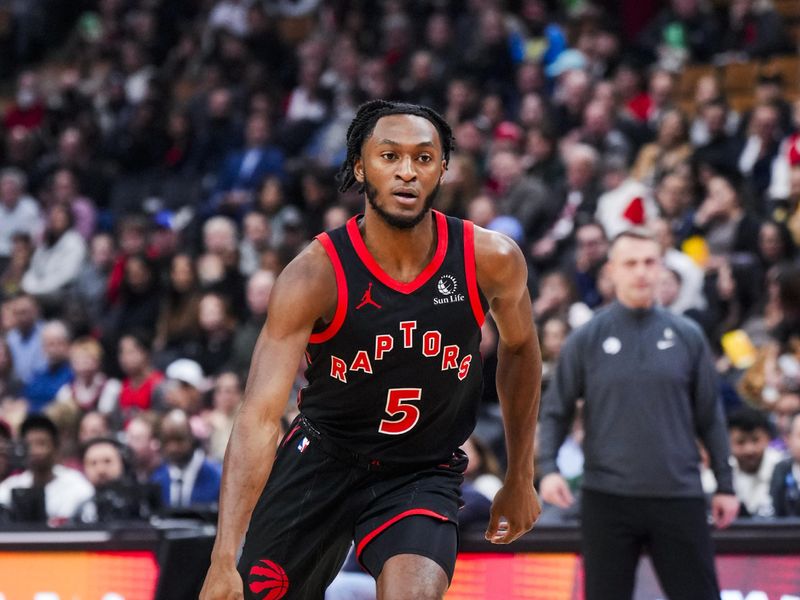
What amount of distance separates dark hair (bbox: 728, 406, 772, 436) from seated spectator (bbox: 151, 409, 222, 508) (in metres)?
3.01

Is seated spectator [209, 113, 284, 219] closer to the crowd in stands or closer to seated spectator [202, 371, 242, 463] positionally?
the crowd in stands

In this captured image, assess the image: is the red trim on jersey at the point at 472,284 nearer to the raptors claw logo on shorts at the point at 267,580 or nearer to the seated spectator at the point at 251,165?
the raptors claw logo on shorts at the point at 267,580

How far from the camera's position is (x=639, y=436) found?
6.08 metres

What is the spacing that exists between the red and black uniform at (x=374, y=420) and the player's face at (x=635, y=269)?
6.19 ft

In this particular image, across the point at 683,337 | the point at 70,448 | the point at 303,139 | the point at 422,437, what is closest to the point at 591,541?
the point at 683,337

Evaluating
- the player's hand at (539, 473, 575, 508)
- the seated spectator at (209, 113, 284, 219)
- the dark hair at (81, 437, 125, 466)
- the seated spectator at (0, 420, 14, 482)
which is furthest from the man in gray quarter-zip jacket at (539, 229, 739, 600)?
the seated spectator at (209, 113, 284, 219)

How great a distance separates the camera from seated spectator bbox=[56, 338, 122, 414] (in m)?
10.9

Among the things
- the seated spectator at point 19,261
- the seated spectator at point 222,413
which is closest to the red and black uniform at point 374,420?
the seated spectator at point 222,413

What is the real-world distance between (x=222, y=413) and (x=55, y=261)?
14.3 feet

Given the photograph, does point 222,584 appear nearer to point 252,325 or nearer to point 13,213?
point 252,325

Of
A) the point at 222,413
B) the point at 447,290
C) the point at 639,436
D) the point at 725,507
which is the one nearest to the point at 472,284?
the point at 447,290

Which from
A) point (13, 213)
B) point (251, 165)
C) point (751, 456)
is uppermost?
point (251, 165)

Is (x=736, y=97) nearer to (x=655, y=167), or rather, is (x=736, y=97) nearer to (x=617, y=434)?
(x=655, y=167)

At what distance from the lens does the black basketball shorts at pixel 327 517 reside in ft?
14.5
